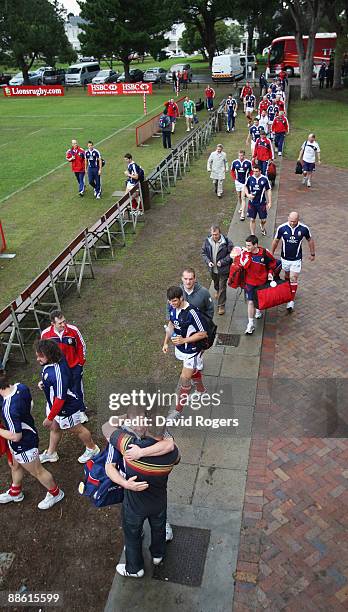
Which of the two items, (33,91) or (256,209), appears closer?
(256,209)

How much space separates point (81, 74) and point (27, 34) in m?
6.79

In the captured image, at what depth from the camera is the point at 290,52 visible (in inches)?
1797

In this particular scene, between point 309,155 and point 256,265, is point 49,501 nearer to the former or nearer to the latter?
point 256,265

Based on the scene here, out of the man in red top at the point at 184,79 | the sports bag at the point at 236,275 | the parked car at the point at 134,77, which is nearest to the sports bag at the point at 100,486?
the sports bag at the point at 236,275

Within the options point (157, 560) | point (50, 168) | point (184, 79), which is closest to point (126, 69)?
point (184, 79)

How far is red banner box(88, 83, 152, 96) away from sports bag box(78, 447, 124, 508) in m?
38.4

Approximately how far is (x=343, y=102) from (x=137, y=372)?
1200 inches

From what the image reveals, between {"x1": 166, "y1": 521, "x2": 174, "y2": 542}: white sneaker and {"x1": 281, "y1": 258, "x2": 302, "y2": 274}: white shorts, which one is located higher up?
{"x1": 281, "y1": 258, "x2": 302, "y2": 274}: white shorts

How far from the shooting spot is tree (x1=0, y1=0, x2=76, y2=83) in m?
47.0

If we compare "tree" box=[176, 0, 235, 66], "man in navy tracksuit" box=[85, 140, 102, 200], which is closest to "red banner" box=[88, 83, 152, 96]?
"tree" box=[176, 0, 235, 66]

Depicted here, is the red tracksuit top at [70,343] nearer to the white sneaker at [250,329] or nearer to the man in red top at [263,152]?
the white sneaker at [250,329]

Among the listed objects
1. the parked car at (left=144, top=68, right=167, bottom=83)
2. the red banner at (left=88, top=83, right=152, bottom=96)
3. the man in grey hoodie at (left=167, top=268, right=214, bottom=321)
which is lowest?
the man in grey hoodie at (left=167, top=268, right=214, bottom=321)

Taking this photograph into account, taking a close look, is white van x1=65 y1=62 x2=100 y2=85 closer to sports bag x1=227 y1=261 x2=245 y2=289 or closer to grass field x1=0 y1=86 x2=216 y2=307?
grass field x1=0 y1=86 x2=216 y2=307

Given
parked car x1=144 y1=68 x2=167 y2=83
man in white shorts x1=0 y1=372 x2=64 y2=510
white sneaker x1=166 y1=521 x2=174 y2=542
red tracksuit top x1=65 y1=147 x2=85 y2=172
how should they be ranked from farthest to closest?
parked car x1=144 y1=68 x2=167 y2=83, red tracksuit top x1=65 y1=147 x2=85 y2=172, white sneaker x1=166 y1=521 x2=174 y2=542, man in white shorts x1=0 y1=372 x2=64 y2=510
